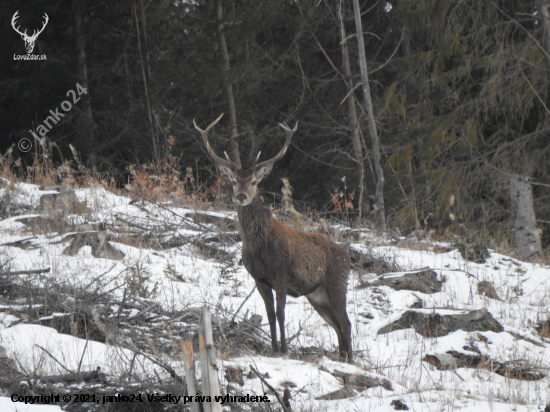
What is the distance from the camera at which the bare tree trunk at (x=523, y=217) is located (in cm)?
1086

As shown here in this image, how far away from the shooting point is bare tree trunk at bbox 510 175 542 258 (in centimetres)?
1086

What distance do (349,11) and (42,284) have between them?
1191cm

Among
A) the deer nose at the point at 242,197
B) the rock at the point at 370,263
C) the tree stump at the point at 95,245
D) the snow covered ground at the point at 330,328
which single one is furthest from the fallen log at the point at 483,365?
the tree stump at the point at 95,245

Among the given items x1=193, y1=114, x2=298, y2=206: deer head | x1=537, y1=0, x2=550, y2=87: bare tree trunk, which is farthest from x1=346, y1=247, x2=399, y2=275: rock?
x1=537, y1=0, x2=550, y2=87: bare tree trunk

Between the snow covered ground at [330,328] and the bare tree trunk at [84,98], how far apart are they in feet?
26.6

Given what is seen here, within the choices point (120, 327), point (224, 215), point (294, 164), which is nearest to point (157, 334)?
point (120, 327)

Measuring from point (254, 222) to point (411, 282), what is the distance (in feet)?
9.10

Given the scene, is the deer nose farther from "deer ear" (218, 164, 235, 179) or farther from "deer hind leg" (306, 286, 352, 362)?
"deer hind leg" (306, 286, 352, 362)

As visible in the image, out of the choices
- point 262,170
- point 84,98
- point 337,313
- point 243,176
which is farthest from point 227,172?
point 84,98

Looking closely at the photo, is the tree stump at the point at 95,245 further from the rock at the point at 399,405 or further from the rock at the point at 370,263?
the rock at the point at 399,405

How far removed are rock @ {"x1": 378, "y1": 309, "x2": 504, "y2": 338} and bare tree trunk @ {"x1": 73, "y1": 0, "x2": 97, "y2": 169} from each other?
12853mm

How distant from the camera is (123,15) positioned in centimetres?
1944

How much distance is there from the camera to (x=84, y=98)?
18203 mm

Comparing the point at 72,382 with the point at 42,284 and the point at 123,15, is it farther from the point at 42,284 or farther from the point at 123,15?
the point at 123,15
